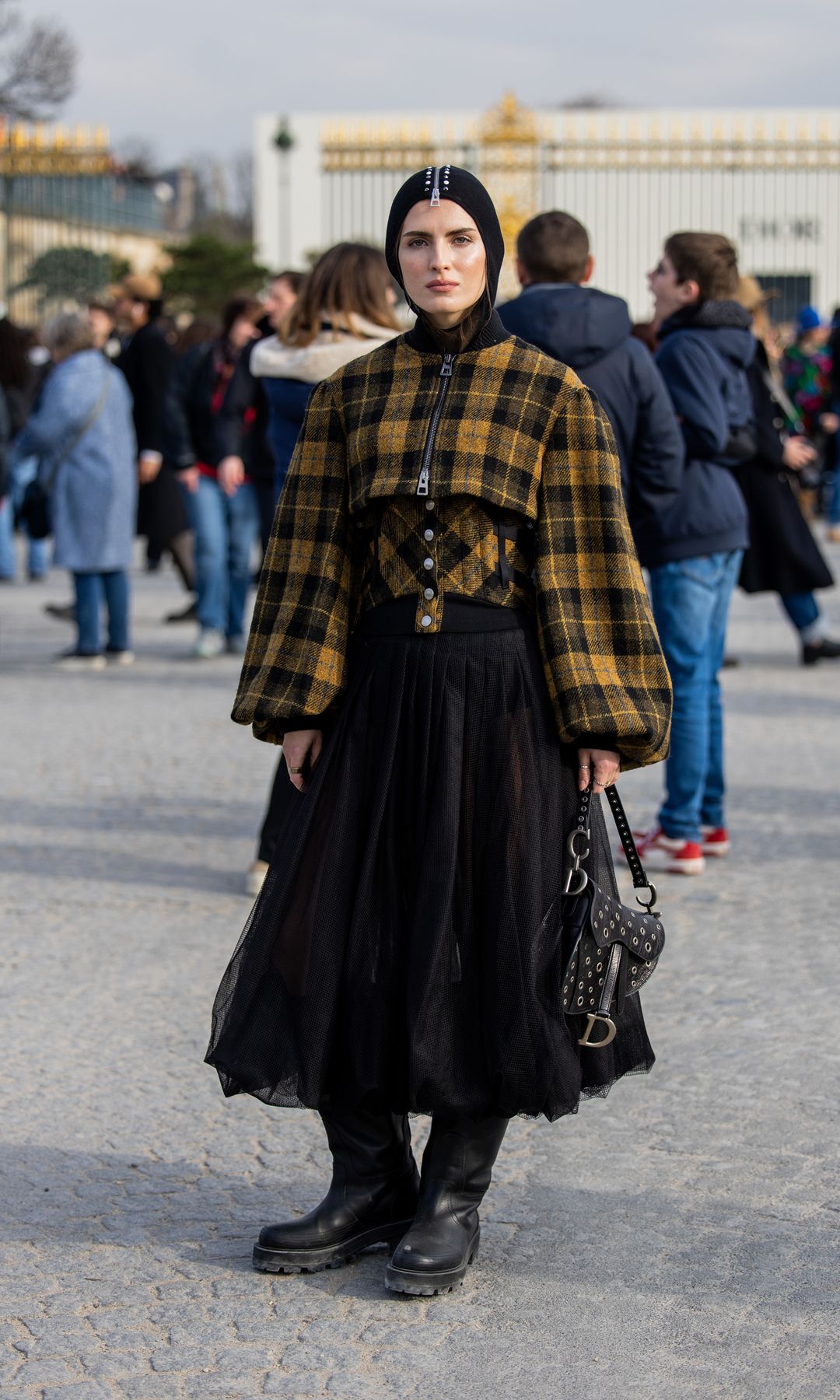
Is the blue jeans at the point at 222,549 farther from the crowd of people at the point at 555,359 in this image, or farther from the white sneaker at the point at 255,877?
the white sneaker at the point at 255,877

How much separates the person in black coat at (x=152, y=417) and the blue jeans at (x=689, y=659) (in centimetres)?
680

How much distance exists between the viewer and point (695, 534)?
232 inches

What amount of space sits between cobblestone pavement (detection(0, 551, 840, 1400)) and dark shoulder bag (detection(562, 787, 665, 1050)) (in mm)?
458

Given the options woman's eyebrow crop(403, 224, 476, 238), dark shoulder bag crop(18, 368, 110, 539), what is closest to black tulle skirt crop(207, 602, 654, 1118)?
woman's eyebrow crop(403, 224, 476, 238)

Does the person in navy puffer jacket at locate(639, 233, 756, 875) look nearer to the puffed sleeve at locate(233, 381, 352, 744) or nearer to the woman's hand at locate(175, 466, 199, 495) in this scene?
the puffed sleeve at locate(233, 381, 352, 744)

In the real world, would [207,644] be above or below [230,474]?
below

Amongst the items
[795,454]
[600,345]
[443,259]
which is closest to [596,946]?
[443,259]

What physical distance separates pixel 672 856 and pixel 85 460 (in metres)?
5.20

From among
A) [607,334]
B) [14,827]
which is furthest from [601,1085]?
[14,827]

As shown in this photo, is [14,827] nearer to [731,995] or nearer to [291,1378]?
[731,995]

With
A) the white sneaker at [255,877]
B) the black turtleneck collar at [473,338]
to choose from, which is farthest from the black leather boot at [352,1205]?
the white sneaker at [255,877]

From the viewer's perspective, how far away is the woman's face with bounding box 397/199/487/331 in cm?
308

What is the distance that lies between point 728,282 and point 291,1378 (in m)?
4.14

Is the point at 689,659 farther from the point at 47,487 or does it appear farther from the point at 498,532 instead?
the point at 47,487
